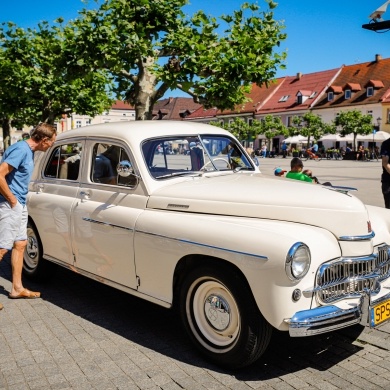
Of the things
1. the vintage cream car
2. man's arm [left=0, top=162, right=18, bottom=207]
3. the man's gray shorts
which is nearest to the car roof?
the vintage cream car

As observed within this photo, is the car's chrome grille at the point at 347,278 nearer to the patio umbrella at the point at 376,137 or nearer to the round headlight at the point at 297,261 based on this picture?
the round headlight at the point at 297,261

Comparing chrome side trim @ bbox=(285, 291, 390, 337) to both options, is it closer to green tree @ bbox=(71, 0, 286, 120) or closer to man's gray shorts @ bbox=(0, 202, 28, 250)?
man's gray shorts @ bbox=(0, 202, 28, 250)

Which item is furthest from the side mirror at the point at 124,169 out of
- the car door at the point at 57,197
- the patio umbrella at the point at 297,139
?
the patio umbrella at the point at 297,139

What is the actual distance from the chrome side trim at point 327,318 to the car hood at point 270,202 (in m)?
0.54

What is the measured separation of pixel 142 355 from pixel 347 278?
1725 millimetres

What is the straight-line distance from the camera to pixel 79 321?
4.66m

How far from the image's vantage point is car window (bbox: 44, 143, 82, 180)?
5.28m

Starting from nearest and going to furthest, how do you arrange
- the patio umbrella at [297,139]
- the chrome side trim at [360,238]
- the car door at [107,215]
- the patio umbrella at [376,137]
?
the chrome side trim at [360,238] < the car door at [107,215] < the patio umbrella at [376,137] < the patio umbrella at [297,139]

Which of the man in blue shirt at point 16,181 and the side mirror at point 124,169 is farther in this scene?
the man in blue shirt at point 16,181

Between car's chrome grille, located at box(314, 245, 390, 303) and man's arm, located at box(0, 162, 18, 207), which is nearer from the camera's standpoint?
car's chrome grille, located at box(314, 245, 390, 303)

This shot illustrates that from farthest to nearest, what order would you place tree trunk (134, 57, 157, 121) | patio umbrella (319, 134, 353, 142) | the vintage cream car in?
patio umbrella (319, 134, 353, 142), tree trunk (134, 57, 157, 121), the vintage cream car

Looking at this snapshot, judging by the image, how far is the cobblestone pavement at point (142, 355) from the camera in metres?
3.45

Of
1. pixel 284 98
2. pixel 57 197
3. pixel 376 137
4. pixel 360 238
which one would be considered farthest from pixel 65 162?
pixel 284 98

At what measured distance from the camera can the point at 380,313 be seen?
3.53 m
